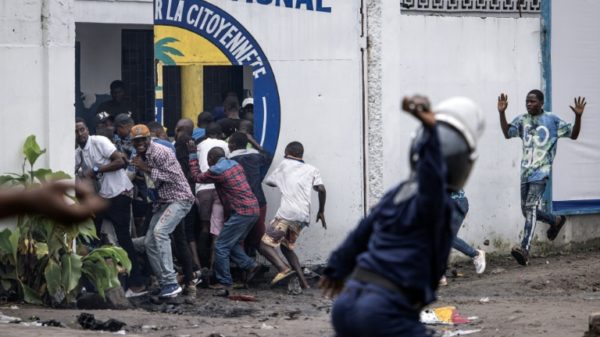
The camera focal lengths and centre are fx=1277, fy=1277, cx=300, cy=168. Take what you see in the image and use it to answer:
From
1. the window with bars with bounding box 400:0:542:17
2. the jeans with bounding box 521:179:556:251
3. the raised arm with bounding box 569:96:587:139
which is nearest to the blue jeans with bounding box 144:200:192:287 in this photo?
the window with bars with bounding box 400:0:542:17

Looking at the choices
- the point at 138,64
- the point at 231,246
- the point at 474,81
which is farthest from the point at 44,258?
the point at 138,64

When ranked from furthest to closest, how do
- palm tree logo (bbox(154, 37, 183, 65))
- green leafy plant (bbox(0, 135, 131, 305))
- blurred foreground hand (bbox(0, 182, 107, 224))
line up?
palm tree logo (bbox(154, 37, 183, 65))
green leafy plant (bbox(0, 135, 131, 305))
blurred foreground hand (bbox(0, 182, 107, 224))

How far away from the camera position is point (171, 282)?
37.7ft

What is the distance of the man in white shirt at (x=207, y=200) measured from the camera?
12.3 m

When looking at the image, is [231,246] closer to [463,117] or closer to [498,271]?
[498,271]

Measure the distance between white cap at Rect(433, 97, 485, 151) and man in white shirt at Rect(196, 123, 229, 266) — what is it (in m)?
7.46

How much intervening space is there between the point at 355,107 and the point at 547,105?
233cm

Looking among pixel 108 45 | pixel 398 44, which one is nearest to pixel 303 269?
pixel 398 44

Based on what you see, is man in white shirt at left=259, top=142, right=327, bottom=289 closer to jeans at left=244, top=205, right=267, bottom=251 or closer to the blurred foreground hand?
jeans at left=244, top=205, right=267, bottom=251

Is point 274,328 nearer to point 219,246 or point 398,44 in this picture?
point 219,246

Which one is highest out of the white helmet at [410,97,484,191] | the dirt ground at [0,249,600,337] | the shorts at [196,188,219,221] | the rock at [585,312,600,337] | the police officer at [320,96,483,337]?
the white helmet at [410,97,484,191]

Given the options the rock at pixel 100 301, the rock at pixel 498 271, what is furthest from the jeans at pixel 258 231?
the rock at pixel 498 271

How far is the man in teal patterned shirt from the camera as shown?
41.2ft

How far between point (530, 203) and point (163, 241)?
3.75 m
